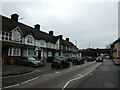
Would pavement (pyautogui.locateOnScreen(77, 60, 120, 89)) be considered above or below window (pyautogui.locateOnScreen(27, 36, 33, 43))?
below

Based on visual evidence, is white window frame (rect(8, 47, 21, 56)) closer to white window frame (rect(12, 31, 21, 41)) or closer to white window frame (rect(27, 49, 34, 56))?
white window frame (rect(12, 31, 21, 41))

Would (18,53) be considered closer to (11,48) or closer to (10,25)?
(11,48)

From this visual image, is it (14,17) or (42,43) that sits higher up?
(14,17)

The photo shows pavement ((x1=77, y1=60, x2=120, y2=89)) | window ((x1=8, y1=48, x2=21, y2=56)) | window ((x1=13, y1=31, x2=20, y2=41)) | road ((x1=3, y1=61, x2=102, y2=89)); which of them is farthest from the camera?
window ((x1=13, y1=31, x2=20, y2=41))

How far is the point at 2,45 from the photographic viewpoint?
24984 mm

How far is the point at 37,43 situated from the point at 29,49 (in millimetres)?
4835

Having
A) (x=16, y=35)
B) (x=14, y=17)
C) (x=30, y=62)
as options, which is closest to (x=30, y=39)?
(x=16, y=35)

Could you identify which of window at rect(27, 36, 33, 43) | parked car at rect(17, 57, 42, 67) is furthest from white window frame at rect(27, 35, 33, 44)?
parked car at rect(17, 57, 42, 67)

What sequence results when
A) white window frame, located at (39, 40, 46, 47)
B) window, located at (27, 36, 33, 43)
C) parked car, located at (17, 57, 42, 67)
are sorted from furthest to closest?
1. white window frame, located at (39, 40, 46, 47)
2. window, located at (27, 36, 33, 43)
3. parked car, located at (17, 57, 42, 67)

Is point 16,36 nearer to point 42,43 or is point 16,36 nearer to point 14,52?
point 14,52

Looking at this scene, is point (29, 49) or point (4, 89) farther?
point (29, 49)

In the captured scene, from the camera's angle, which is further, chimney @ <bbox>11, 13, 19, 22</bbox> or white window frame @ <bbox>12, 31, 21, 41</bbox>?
chimney @ <bbox>11, 13, 19, 22</bbox>

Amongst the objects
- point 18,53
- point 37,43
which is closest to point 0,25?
point 18,53

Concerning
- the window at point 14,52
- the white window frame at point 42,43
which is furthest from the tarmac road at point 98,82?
the white window frame at point 42,43
